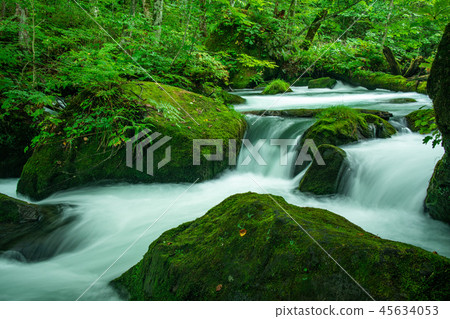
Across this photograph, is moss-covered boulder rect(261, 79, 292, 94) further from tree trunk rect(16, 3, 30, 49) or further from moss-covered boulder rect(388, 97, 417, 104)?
tree trunk rect(16, 3, 30, 49)

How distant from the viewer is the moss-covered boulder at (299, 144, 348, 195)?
168 inches

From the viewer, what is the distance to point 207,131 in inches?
196

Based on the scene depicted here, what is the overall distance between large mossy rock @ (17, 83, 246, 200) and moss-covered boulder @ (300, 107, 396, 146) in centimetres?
176

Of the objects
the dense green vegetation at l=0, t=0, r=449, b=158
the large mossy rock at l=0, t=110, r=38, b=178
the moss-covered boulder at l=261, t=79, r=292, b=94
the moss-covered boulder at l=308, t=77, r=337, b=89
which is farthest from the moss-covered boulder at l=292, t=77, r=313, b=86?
the large mossy rock at l=0, t=110, r=38, b=178

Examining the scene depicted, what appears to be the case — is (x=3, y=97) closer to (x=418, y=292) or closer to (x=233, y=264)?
(x=233, y=264)

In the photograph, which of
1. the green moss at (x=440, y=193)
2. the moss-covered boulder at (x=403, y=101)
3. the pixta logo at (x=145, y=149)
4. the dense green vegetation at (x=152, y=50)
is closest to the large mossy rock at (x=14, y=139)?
the dense green vegetation at (x=152, y=50)

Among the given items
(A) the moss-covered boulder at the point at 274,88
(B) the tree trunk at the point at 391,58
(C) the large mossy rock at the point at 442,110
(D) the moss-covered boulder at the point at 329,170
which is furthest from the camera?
(B) the tree trunk at the point at 391,58

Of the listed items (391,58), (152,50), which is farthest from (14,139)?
A: (391,58)

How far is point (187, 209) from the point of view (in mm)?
4367

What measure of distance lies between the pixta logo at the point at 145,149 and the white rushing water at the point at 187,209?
1.39 feet

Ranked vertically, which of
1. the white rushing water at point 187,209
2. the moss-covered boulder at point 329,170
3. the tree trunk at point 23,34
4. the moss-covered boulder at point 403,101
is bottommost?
the white rushing water at point 187,209

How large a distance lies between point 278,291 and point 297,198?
3184 millimetres

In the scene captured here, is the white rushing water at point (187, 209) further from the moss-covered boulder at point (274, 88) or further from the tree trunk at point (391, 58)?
the tree trunk at point (391, 58)

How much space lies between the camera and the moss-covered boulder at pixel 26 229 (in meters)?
3.11
